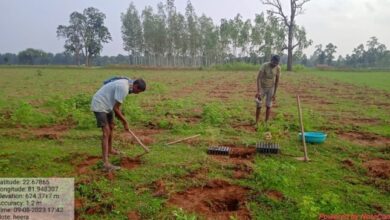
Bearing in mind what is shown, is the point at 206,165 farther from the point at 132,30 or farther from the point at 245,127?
the point at 132,30

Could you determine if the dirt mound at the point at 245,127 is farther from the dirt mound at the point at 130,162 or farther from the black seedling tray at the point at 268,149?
the dirt mound at the point at 130,162

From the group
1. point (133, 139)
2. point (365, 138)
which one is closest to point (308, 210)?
point (133, 139)

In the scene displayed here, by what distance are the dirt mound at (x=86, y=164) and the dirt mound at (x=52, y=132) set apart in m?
1.73

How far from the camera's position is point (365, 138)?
802cm

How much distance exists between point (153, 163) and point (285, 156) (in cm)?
240

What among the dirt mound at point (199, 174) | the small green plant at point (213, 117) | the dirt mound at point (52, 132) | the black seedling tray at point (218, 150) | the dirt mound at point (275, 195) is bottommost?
the dirt mound at point (275, 195)

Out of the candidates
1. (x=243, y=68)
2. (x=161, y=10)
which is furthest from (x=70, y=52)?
(x=243, y=68)

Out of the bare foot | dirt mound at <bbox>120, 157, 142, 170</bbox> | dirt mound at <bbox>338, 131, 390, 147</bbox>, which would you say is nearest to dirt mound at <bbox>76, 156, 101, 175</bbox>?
the bare foot

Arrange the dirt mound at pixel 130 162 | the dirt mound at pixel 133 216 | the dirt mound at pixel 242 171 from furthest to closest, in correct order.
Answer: the dirt mound at pixel 130 162, the dirt mound at pixel 242 171, the dirt mound at pixel 133 216

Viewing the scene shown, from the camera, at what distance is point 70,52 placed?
276ft

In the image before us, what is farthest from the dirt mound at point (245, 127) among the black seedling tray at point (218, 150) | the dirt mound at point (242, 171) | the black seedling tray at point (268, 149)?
the dirt mound at point (242, 171)

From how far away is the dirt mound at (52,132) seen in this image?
7.55 m

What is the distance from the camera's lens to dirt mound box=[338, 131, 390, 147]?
757 centimetres

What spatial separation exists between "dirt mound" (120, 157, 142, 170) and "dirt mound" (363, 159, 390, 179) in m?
3.72
